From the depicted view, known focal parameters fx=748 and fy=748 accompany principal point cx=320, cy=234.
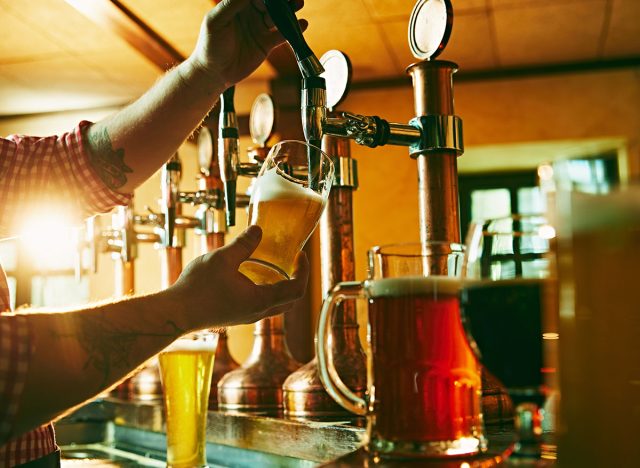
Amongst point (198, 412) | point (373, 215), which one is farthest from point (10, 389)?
point (373, 215)

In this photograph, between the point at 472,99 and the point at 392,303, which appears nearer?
the point at 392,303

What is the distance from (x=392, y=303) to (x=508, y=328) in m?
0.18

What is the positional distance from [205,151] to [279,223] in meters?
1.23

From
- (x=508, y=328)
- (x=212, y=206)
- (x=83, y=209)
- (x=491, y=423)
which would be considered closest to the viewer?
(x=508, y=328)

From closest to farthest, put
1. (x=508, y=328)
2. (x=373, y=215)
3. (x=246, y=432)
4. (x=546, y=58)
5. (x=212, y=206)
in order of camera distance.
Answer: (x=508, y=328) < (x=246, y=432) < (x=212, y=206) < (x=546, y=58) < (x=373, y=215)

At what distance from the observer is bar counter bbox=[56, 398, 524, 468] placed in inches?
40.5

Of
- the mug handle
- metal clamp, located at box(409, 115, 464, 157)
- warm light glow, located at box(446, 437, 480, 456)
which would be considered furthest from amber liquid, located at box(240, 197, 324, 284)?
warm light glow, located at box(446, 437, 480, 456)

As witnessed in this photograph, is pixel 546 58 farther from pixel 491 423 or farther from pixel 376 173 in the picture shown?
pixel 491 423

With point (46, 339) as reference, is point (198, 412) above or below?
below

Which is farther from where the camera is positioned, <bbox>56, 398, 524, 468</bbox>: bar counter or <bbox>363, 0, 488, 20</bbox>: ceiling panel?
<bbox>363, 0, 488, 20</bbox>: ceiling panel

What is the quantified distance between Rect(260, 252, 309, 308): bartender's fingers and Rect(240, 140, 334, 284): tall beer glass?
25 mm

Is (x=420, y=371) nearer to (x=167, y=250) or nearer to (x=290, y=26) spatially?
(x=290, y=26)

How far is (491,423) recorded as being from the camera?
1176 mm

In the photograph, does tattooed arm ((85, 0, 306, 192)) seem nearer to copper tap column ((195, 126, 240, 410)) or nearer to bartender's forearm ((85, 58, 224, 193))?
bartender's forearm ((85, 58, 224, 193))
